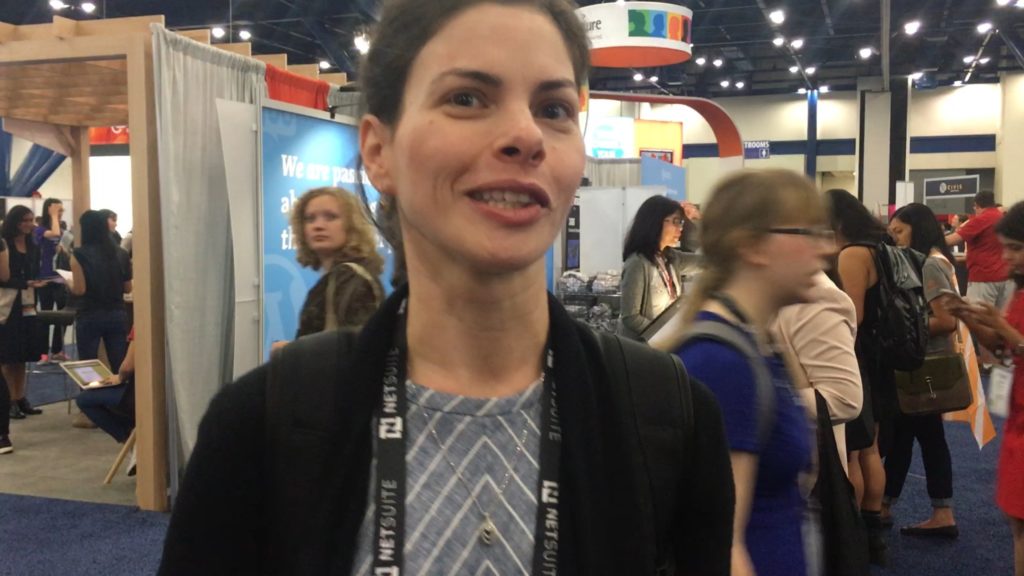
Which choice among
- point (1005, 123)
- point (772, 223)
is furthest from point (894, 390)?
point (1005, 123)

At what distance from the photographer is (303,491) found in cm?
79

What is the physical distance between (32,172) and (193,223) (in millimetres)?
7995

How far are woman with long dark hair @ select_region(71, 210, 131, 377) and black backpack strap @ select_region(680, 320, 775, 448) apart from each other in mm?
5374

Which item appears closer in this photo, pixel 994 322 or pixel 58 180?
pixel 994 322

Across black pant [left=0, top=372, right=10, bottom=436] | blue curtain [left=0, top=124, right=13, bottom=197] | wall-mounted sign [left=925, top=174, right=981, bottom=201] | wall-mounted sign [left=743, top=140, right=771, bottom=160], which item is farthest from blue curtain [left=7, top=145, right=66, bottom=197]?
wall-mounted sign [left=743, top=140, right=771, bottom=160]

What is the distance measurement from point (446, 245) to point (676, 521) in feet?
1.24

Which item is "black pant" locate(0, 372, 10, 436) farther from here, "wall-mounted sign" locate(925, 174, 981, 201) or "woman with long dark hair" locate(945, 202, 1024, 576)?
"wall-mounted sign" locate(925, 174, 981, 201)

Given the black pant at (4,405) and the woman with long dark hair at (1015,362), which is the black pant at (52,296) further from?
the woman with long dark hair at (1015,362)

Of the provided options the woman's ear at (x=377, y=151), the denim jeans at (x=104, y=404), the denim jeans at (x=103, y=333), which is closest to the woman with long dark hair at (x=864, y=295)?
the woman's ear at (x=377, y=151)

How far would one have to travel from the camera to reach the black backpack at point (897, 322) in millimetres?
3523

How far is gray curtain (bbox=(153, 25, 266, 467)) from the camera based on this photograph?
4.29 meters

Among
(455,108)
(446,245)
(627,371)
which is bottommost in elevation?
(627,371)

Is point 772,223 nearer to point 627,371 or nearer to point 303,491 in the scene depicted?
point 627,371

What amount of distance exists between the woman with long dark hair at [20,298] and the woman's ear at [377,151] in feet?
20.0
